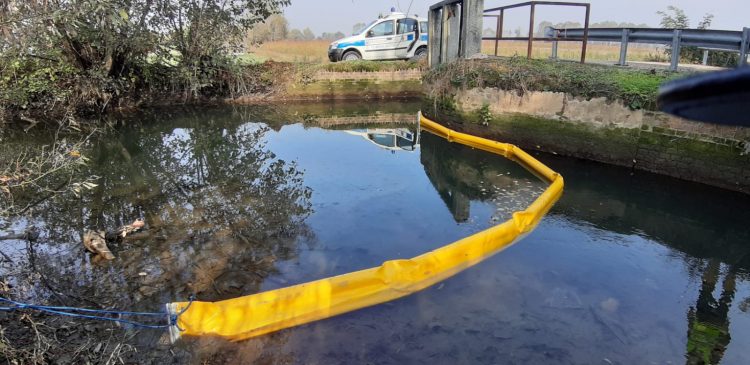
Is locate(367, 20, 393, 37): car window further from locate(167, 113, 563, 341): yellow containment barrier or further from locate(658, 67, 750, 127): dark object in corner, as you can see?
locate(658, 67, 750, 127): dark object in corner

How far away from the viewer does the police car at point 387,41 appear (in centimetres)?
1755

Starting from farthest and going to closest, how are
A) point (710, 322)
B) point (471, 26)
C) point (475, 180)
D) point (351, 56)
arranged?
point (351, 56) < point (471, 26) < point (475, 180) < point (710, 322)

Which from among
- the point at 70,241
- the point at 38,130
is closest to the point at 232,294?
the point at 70,241

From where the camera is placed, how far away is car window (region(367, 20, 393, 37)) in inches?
696

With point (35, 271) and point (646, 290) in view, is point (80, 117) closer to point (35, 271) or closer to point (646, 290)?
point (35, 271)

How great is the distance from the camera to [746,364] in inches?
137

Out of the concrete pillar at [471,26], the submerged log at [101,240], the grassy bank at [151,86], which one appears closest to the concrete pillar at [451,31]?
the concrete pillar at [471,26]

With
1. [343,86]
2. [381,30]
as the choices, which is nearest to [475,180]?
[343,86]

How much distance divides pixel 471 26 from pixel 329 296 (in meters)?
8.78

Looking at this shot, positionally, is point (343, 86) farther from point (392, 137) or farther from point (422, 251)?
point (422, 251)

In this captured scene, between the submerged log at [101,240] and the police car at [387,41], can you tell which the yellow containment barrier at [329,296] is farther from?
the police car at [387,41]

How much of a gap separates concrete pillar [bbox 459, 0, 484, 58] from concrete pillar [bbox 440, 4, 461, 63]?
895 millimetres

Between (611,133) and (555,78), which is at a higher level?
(555,78)

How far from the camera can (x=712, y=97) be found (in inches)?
34.2
